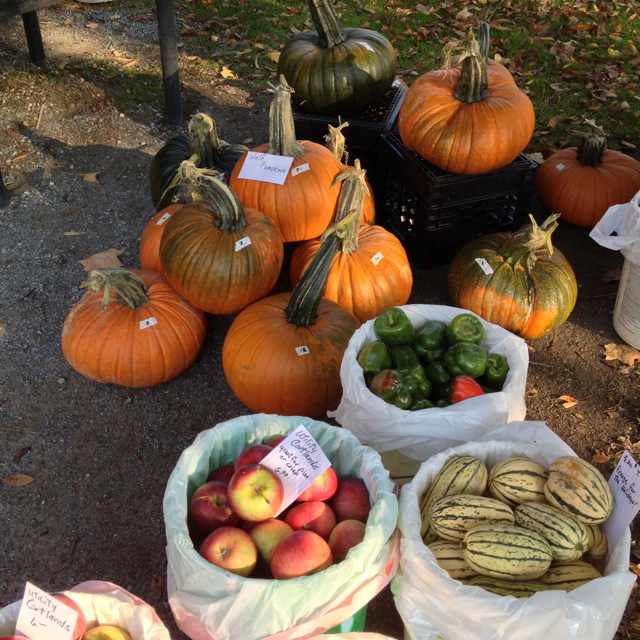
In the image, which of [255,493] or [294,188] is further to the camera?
[294,188]

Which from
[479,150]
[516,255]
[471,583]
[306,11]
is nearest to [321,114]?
[479,150]

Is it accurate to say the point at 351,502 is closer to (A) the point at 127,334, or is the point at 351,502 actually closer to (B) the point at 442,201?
(A) the point at 127,334

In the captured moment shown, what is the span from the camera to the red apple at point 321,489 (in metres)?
1.97

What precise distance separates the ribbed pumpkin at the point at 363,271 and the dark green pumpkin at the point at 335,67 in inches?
34.3

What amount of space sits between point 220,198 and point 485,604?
76.6 inches


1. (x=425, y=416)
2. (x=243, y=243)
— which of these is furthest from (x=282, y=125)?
(x=425, y=416)

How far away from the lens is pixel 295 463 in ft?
6.43

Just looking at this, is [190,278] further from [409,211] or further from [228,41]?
[228,41]

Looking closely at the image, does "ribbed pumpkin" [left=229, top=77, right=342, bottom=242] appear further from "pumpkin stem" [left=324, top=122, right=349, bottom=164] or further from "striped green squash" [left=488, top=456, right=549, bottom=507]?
"striped green squash" [left=488, top=456, right=549, bottom=507]

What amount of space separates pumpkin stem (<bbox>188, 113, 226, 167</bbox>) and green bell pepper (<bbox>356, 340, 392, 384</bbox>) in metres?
1.75

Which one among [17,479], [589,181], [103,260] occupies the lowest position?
[17,479]

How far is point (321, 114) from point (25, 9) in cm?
176

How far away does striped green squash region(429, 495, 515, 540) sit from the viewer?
1875 mm

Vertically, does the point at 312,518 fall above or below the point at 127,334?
above
